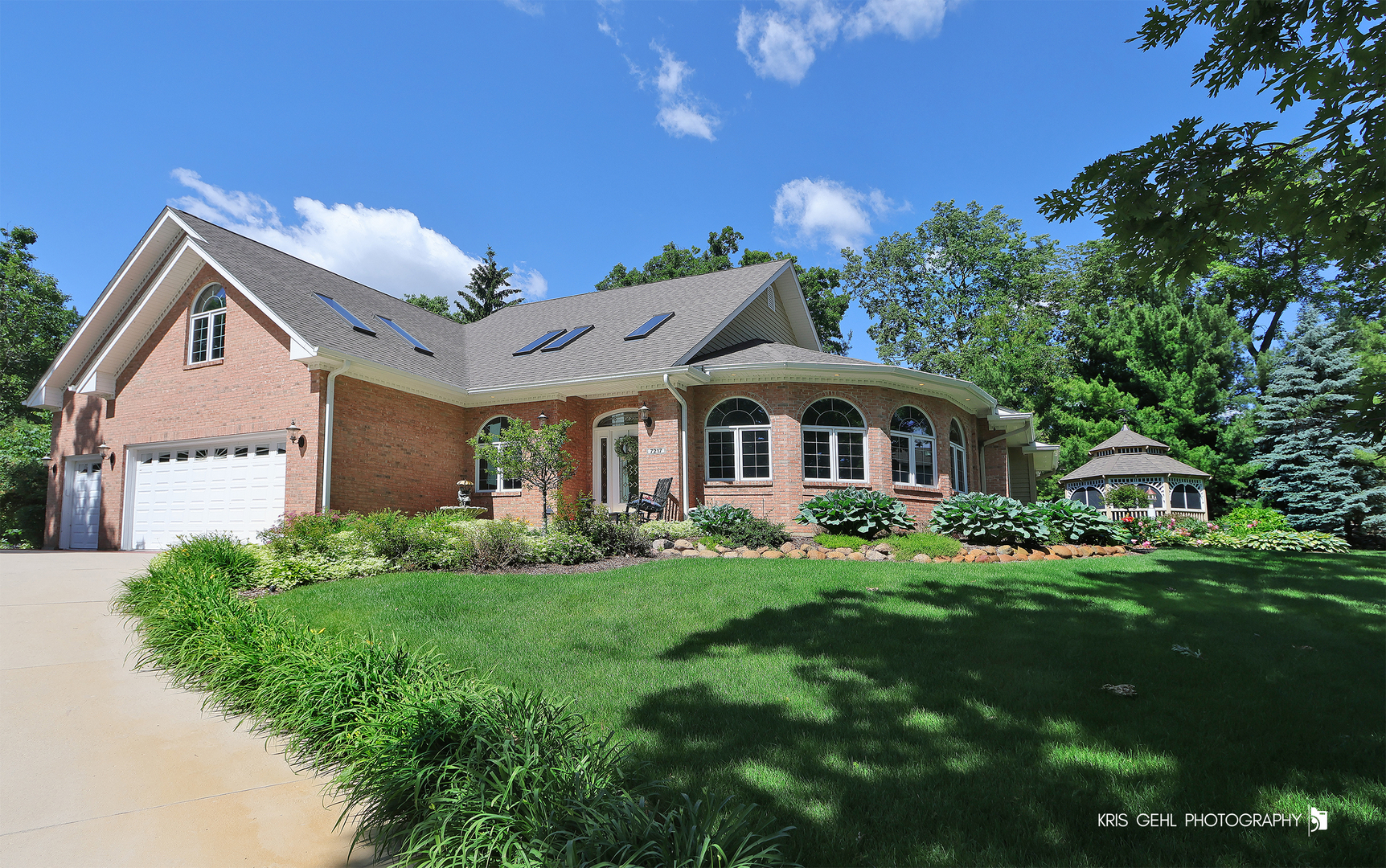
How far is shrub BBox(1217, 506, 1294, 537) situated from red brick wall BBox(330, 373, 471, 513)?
16.8 metres

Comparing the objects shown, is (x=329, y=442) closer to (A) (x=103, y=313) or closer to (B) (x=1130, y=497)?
(A) (x=103, y=313)

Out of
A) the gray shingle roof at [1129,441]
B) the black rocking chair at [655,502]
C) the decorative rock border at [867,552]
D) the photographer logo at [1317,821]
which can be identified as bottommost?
the photographer logo at [1317,821]

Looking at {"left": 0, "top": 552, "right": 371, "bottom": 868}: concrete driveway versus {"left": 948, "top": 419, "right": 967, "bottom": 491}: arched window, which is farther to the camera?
{"left": 948, "top": 419, "right": 967, "bottom": 491}: arched window

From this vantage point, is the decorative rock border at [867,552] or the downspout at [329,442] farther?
the downspout at [329,442]

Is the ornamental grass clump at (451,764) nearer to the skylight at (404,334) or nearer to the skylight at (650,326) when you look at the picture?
the skylight at (650,326)

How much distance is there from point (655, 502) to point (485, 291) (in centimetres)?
3284

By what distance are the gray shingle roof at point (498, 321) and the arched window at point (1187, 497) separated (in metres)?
12.2

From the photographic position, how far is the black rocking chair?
1343 centimetres

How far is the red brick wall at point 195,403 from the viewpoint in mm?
12281

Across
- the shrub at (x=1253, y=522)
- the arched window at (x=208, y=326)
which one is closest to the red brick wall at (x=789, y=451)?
the shrub at (x=1253, y=522)

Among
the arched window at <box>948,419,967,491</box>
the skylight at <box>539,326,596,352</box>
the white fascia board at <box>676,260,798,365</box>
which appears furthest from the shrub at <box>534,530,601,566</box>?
the arched window at <box>948,419,967,491</box>

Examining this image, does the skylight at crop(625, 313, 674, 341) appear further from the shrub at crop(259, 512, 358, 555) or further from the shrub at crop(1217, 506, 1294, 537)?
the shrub at crop(1217, 506, 1294, 537)

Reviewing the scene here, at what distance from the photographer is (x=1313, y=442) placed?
66.8 ft

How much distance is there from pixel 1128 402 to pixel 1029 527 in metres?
16.8
